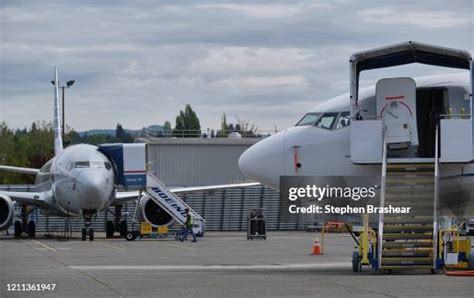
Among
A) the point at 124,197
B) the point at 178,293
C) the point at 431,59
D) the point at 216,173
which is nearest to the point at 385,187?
the point at 431,59

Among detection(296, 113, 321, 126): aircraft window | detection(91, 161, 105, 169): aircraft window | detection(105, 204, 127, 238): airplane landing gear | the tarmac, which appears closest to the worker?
detection(91, 161, 105, 169): aircraft window

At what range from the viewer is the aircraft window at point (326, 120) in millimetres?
22359

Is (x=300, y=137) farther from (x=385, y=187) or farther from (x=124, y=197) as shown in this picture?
(x=124, y=197)

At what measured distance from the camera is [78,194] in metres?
42.7

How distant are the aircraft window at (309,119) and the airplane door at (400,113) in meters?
1.60

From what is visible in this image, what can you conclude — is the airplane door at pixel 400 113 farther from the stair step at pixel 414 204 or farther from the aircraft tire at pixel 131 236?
the aircraft tire at pixel 131 236

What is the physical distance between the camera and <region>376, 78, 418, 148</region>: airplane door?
21.5 metres

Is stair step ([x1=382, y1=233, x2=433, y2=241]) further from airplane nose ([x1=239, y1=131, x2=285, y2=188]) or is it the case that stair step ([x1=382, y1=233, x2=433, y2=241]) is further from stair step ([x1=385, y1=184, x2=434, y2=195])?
airplane nose ([x1=239, y1=131, x2=285, y2=188])

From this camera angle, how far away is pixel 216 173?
70812 mm

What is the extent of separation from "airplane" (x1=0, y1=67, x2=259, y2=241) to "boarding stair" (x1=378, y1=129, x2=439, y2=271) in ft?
73.4

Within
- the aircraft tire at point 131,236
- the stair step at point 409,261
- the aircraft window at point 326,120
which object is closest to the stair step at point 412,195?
the stair step at point 409,261

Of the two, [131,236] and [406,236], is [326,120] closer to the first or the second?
[406,236]

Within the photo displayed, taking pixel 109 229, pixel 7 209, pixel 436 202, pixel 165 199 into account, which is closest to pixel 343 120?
pixel 436 202

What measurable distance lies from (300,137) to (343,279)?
431 cm
